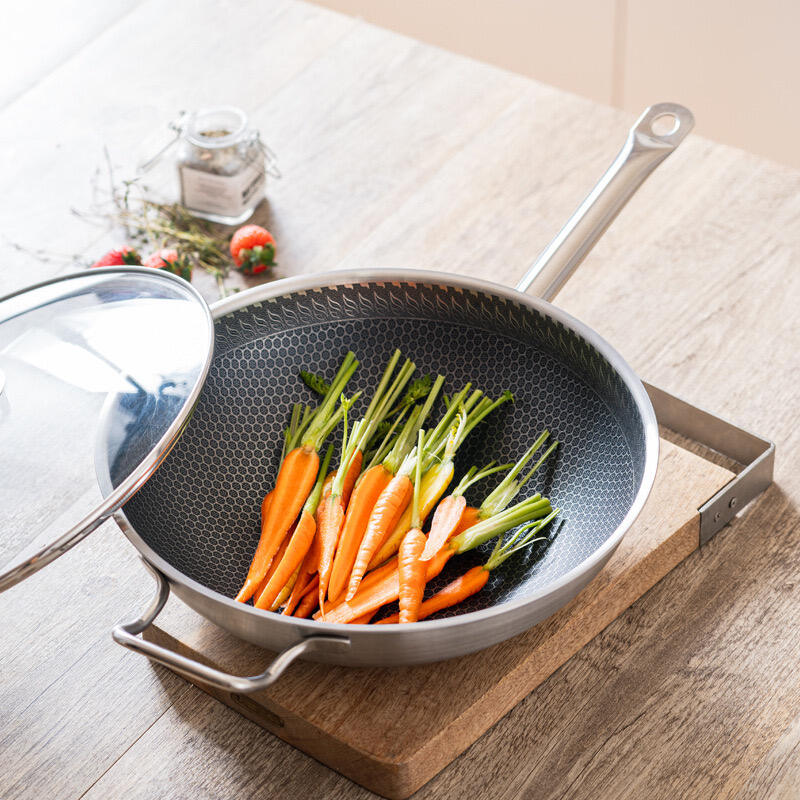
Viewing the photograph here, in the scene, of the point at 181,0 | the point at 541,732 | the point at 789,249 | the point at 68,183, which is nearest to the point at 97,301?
the point at 541,732

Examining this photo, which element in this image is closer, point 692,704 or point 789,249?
point 692,704

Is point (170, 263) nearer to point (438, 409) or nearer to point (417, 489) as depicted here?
point (438, 409)

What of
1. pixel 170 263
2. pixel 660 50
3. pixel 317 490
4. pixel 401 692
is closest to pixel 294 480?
pixel 317 490

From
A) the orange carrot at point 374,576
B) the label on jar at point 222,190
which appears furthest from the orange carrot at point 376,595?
the label on jar at point 222,190

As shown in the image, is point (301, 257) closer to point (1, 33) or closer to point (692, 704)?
point (692, 704)

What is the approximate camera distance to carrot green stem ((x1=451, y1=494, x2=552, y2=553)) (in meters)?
0.97

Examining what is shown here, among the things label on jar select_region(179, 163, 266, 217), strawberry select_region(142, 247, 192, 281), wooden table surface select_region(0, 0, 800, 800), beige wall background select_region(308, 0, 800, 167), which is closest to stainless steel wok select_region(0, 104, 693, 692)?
wooden table surface select_region(0, 0, 800, 800)

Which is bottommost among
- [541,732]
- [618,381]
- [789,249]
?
[541,732]

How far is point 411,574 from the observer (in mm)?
915

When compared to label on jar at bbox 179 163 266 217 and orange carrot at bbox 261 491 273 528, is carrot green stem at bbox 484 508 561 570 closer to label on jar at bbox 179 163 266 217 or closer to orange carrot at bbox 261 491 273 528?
orange carrot at bbox 261 491 273 528

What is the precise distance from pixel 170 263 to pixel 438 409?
0.45 meters

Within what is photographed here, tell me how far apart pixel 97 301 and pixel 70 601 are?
1.06 feet

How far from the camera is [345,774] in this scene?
0.93m

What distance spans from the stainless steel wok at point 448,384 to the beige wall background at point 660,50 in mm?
1845
